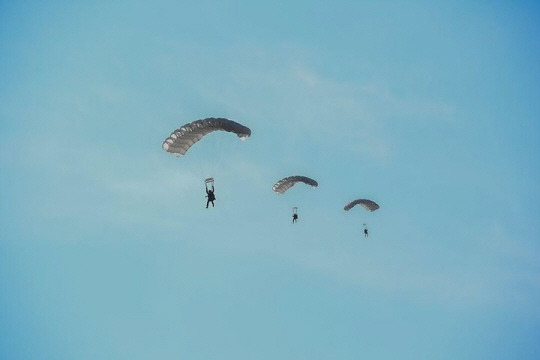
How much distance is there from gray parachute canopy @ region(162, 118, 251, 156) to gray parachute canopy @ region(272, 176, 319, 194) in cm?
892

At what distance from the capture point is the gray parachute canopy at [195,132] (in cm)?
2677

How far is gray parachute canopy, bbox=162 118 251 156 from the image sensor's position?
26766mm

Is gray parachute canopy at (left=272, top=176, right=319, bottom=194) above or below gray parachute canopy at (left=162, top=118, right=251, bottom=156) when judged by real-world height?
above

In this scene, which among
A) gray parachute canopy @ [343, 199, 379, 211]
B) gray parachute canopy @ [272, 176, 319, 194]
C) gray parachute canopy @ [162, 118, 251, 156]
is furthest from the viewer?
gray parachute canopy @ [343, 199, 379, 211]

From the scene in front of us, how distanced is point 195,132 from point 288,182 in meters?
11.0

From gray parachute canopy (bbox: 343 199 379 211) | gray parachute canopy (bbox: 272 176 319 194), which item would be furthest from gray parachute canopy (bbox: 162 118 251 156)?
gray parachute canopy (bbox: 343 199 379 211)

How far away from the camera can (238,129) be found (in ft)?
89.4

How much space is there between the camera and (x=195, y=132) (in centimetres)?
2698

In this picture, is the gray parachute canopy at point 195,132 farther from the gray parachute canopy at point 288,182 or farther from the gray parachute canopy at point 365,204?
the gray parachute canopy at point 365,204

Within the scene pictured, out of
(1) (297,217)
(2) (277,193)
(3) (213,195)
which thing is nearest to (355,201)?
(1) (297,217)

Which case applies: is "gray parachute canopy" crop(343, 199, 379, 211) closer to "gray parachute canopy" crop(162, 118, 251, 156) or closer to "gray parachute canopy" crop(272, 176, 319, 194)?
"gray parachute canopy" crop(272, 176, 319, 194)

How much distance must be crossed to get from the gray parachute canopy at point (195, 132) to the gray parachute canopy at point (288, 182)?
29.3ft

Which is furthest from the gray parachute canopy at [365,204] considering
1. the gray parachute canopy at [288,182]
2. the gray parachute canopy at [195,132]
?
the gray parachute canopy at [195,132]

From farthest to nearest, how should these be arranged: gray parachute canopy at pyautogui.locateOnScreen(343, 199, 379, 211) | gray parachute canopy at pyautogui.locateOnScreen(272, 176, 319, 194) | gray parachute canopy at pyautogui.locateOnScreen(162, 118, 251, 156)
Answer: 1. gray parachute canopy at pyautogui.locateOnScreen(343, 199, 379, 211)
2. gray parachute canopy at pyautogui.locateOnScreen(272, 176, 319, 194)
3. gray parachute canopy at pyautogui.locateOnScreen(162, 118, 251, 156)
